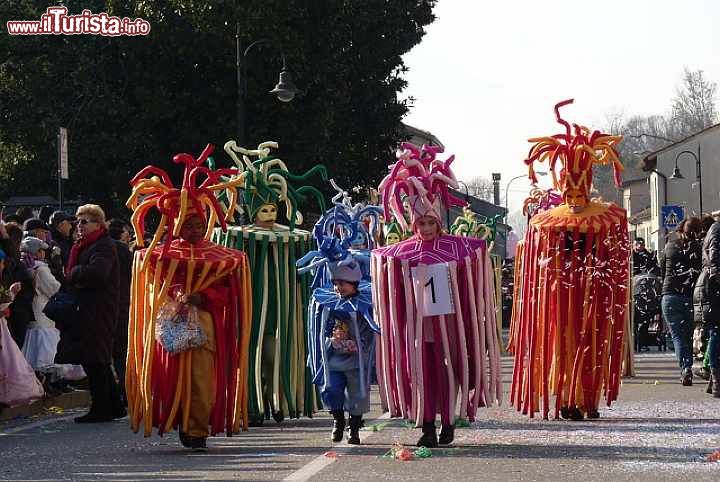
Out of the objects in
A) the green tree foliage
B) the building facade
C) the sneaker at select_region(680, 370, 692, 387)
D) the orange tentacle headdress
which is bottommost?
the sneaker at select_region(680, 370, 692, 387)

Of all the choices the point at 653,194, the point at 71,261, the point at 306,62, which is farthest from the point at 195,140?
the point at 653,194

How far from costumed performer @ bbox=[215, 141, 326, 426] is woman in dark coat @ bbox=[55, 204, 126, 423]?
3.73 feet

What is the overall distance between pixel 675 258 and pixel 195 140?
1710cm

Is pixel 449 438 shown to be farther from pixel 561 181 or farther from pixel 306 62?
pixel 306 62

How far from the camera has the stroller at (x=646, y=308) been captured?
23.7m

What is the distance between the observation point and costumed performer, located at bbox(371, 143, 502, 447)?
10.6m

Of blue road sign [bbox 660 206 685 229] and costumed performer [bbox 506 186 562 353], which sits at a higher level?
blue road sign [bbox 660 206 685 229]

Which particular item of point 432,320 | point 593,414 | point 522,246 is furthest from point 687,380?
point 432,320

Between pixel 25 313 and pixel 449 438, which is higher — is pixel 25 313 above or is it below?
above

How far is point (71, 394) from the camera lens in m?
15.3

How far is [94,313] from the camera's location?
13344 mm

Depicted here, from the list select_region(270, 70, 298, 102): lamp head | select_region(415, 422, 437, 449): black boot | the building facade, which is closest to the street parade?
select_region(415, 422, 437, 449): black boot

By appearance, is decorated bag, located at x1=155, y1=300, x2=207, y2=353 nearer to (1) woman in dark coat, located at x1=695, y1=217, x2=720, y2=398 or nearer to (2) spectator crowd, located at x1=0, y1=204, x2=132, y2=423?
(2) spectator crowd, located at x1=0, y1=204, x2=132, y2=423

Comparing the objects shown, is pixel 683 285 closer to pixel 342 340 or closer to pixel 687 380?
pixel 687 380
